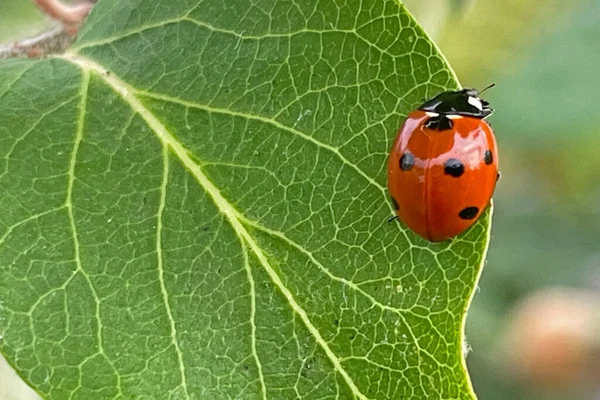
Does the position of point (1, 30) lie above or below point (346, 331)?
above

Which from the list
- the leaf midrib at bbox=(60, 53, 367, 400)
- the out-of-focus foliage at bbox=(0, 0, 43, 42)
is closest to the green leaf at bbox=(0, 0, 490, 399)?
the leaf midrib at bbox=(60, 53, 367, 400)

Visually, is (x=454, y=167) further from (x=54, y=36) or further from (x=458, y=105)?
(x=54, y=36)

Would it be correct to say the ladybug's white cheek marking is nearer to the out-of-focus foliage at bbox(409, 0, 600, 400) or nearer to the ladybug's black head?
the ladybug's black head

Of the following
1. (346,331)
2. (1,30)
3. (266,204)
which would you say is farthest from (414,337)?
(1,30)

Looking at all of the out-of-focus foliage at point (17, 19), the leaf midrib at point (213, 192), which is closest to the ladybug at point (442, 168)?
the leaf midrib at point (213, 192)

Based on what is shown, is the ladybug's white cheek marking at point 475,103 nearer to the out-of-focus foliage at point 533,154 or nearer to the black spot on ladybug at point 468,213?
the black spot on ladybug at point 468,213

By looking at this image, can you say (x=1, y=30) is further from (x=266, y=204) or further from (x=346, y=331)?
(x=346, y=331)

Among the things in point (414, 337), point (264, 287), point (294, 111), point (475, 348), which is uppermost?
point (294, 111)
